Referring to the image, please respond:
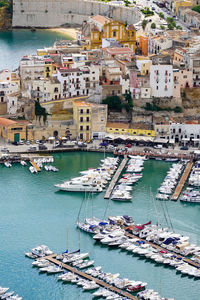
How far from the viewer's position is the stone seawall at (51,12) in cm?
12456

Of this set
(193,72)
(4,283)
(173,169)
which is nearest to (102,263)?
(4,283)

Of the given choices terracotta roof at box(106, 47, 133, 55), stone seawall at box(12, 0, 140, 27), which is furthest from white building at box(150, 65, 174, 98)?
stone seawall at box(12, 0, 140, 27)

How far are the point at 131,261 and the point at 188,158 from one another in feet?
60.3

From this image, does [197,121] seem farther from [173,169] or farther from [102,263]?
[102,263]

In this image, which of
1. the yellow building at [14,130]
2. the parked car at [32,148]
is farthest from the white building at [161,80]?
the parked car at [32,148]

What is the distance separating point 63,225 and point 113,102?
19580 millimetres

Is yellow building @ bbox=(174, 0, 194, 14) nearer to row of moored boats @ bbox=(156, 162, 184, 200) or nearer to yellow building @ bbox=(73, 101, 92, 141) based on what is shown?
yellow building @ bbox=(73, 101, 92, 141)

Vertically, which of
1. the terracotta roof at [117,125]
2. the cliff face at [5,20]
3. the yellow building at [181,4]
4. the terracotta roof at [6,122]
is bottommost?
the terracotta roof at [117,125]

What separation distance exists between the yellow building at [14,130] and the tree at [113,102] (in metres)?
7.13

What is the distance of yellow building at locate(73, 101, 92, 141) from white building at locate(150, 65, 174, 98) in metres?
5.94

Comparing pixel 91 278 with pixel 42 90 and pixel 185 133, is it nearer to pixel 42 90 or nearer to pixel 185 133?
pixel 185 133

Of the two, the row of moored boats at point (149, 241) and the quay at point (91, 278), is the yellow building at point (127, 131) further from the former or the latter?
the quay at point (91, 278)

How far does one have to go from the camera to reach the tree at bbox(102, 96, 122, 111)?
82938 millimetres

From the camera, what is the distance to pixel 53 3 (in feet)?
419
